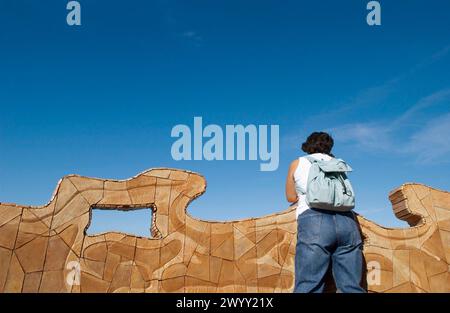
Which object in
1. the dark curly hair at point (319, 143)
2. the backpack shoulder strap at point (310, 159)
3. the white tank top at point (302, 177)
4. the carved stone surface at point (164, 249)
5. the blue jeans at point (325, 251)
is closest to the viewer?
the blue jeans at point (325, 251)

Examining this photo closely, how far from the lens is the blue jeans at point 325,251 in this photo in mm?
3627

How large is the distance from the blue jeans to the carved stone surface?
2.10 metres

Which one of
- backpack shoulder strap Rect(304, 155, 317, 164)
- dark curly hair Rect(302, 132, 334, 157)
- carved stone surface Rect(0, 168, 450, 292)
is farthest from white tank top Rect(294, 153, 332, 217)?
carved stone surface Rect(0, 168, 450, 292)

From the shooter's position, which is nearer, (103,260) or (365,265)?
(103,260)

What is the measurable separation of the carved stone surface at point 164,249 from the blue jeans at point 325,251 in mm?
2101

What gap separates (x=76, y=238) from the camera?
5.48 meters

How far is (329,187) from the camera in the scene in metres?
3.75

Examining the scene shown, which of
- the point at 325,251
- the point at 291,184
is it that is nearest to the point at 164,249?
the point at 291,184

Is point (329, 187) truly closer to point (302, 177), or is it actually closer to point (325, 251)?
point (302, 177)

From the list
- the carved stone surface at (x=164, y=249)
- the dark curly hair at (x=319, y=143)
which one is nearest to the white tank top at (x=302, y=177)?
the dark curly hair at (x=319, y=143)

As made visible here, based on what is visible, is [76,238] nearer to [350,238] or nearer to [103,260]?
[103,260]

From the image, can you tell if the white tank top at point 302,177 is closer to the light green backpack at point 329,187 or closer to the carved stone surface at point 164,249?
the light green backpack at point 329,187
